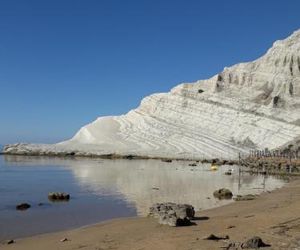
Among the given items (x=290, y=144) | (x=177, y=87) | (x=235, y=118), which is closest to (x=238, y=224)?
(x=290, y=144)

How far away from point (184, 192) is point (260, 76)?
59.3 meters

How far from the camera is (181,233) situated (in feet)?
46.4

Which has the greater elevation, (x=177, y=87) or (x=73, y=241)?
(x=177, y=87)

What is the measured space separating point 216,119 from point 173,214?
66538 mm

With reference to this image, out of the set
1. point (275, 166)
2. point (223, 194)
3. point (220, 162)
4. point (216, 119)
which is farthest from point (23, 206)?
point (216, 119)

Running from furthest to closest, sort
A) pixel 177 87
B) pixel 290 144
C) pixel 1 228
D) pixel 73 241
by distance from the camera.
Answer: pixel 177 87, pixel 290 144, pixel 1 228, pixel 73 241

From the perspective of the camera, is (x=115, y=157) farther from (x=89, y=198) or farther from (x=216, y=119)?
(x=89, y=198)

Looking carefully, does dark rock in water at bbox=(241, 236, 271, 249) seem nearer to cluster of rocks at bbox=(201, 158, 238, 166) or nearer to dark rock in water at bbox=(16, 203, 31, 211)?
dark rock in water at bbox=(16, 203, 31, 211)

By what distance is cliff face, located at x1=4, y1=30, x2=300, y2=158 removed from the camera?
248 ft

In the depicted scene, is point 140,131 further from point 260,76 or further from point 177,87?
point 260,76

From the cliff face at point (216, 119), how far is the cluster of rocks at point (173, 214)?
54469 mm

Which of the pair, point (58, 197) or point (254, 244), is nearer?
point (254, 244)

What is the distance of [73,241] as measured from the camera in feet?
46.8

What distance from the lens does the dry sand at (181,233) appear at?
12.5 m
